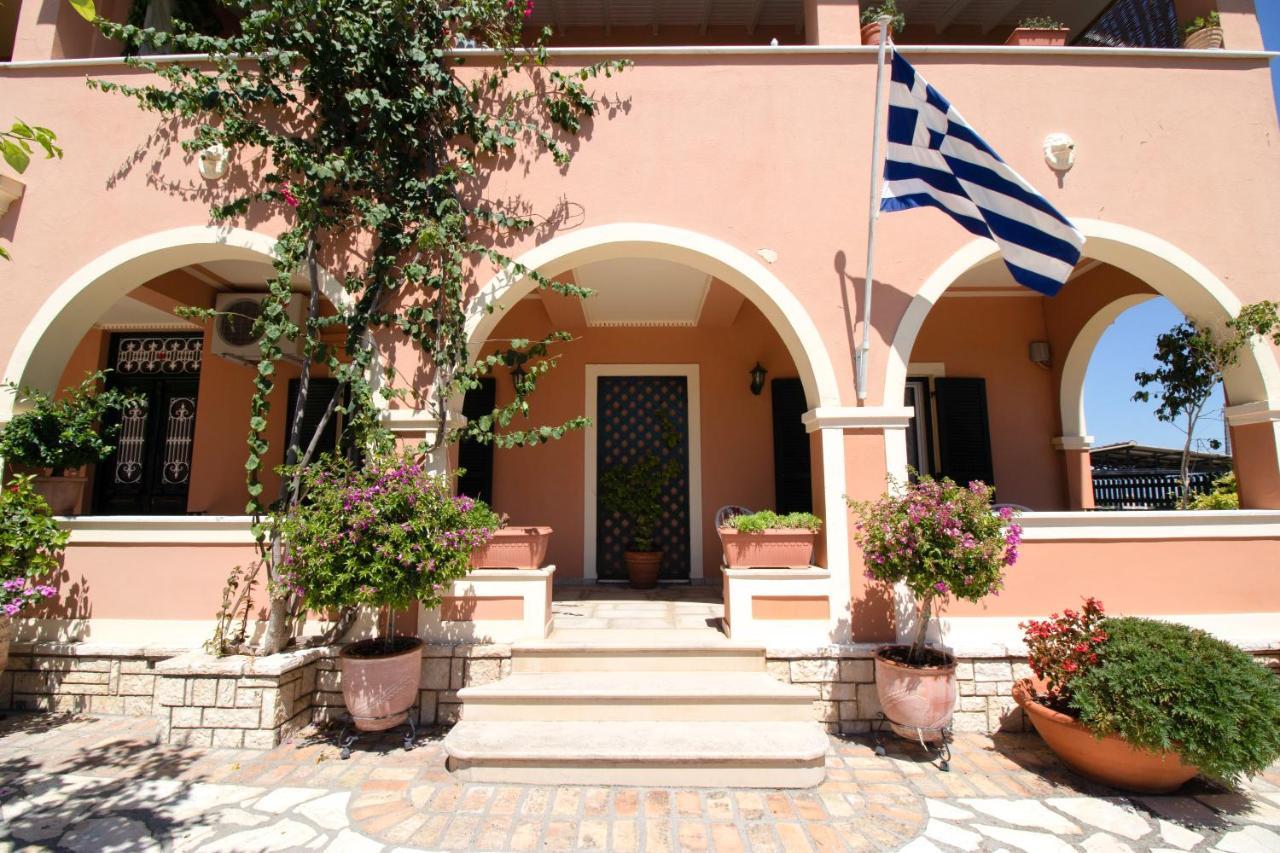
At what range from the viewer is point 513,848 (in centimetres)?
287

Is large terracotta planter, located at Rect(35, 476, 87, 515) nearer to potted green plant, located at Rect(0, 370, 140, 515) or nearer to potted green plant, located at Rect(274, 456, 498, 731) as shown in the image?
potted green plant, located at Rect(0, 370, 140, 515)

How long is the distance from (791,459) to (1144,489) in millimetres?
5119

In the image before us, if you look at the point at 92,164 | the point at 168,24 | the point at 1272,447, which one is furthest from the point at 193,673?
the point at 1272,447

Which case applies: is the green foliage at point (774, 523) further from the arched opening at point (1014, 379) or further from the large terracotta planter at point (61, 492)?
the large terracotta planter at point (61, 492)

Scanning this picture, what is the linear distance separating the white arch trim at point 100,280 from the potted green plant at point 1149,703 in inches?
223

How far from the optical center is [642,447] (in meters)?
7.18

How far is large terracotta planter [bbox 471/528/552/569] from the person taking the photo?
177 inches

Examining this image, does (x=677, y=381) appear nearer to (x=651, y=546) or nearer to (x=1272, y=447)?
(x=651, y=546)

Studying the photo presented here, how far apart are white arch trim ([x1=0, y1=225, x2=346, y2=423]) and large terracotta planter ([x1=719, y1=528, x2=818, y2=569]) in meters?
3.62

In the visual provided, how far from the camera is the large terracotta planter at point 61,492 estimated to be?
15.2 ft

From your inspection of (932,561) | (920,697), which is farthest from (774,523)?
(920,697)

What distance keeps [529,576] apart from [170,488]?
5478 millimetres

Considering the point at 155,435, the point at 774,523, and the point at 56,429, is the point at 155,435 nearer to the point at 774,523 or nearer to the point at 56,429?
the point at 56,429

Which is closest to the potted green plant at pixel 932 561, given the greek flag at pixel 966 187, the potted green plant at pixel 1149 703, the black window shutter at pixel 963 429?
the potted green plant at pixel 1149 703
